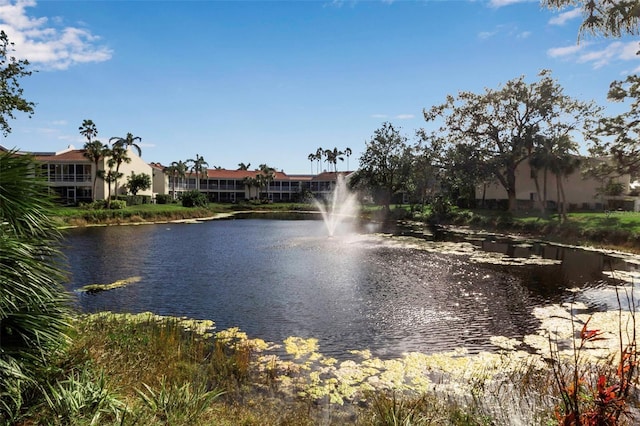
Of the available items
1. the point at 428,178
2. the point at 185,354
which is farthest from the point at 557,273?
the point at 428,178

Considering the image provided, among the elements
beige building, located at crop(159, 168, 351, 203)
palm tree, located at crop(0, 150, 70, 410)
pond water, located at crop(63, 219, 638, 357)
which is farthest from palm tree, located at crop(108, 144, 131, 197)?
palm tree, located at crop(0, 150, 70, 410)

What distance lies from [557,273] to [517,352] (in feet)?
43.5

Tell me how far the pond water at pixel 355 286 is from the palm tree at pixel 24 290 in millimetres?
6920

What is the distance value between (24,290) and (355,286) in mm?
15279

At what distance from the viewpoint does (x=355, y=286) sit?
19.6 meters

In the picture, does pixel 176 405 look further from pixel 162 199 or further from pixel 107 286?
pixel 162 199

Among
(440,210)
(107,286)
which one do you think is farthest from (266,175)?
(107,286)

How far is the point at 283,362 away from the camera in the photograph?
10.4m

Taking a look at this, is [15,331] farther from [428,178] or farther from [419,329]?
[428,178]

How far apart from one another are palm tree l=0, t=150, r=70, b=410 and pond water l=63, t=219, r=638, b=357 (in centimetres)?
692

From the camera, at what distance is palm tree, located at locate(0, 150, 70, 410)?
5.41 m

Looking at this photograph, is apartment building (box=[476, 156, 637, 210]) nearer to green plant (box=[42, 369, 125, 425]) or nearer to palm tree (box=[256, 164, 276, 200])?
green plant (box=[42, 369, 125, 425])

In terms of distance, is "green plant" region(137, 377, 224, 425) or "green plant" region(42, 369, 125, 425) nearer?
"green plant" region(42, 369, 125, 425)

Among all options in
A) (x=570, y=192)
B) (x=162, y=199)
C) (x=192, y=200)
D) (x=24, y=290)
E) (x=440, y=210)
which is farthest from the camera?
(x=162, y=199)
